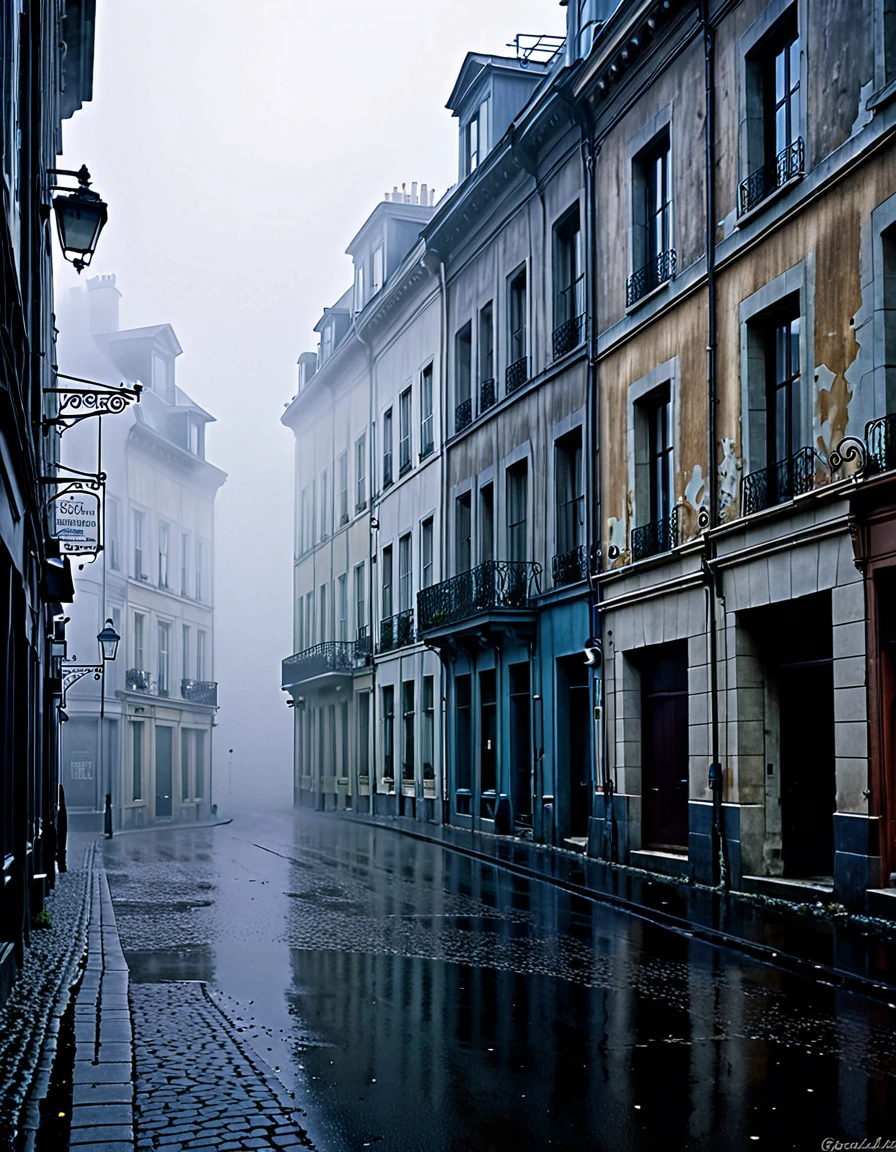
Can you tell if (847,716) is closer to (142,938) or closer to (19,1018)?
Answer: (142,938)

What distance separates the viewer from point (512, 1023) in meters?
8.69

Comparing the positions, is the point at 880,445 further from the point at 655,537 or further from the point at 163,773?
the point at 163,773

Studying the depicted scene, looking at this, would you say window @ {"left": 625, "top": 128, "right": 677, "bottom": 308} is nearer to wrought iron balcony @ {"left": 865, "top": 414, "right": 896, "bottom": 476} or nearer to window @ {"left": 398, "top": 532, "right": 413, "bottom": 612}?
wrought iron balcony @ {"left": 865, "top": 414, "right": 896, "bottom": 476}

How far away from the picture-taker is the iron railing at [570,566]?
22766 mm

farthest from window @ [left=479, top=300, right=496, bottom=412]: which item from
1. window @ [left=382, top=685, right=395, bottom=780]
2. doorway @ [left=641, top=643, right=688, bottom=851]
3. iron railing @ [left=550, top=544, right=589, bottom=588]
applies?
window @ [left=382, top=685, right=395, bottom=780]

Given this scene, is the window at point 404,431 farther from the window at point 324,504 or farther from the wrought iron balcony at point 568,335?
the wrought iron balcony at point 568,335

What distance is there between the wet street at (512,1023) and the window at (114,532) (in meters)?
27.8

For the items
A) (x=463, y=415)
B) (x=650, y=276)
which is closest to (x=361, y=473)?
(x=463, y=415)

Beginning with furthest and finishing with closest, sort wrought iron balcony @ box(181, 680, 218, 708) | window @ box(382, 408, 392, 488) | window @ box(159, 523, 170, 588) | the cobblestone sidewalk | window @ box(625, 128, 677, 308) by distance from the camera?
wrought iron balcony @ box(181, 680, 218, 708)
window @ box(159, 523, 170, 588)
window @ box(382, 408, 392, 488)
window @ box(625, 128, 677, 308)
the cobblestone sidewalk

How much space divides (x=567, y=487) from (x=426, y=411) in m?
10.6

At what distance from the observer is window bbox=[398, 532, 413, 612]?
3591 centimetres

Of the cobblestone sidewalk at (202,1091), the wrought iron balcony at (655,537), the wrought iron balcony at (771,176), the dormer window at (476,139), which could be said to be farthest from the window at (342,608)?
the cobblestone sidewalk at (202,1091)

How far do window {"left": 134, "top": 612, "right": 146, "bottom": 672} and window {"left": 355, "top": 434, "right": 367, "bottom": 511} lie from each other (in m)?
8.55

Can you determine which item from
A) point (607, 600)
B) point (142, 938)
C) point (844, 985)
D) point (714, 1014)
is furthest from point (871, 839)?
point (607, 600)
